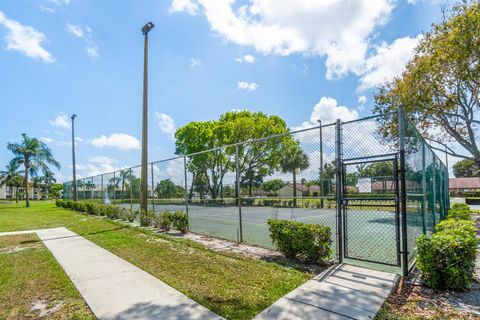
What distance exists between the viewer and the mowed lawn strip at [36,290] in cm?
352

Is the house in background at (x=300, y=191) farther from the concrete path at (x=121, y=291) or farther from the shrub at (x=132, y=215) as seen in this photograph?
the shrub at (x=132, y=215)

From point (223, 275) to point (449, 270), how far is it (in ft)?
10.6

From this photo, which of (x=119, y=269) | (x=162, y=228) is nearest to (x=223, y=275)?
(x=119, y=269)

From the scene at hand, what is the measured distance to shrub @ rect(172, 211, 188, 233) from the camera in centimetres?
910

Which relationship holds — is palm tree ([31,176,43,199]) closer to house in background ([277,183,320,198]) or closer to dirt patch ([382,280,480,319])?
house in background ([277,183,320,198])

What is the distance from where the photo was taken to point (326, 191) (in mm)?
5430

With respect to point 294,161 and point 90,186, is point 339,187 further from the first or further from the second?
point 90,186

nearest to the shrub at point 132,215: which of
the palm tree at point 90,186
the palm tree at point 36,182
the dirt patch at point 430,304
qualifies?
the palm tree at point 90,186

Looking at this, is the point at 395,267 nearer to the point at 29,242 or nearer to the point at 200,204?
the point at 200,204

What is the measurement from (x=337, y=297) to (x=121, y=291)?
2.99 meters

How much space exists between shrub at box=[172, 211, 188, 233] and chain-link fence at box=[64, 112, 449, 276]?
245 mm

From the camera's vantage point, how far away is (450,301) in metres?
3.59

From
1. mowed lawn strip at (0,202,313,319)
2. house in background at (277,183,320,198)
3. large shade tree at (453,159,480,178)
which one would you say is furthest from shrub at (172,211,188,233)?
large shade tree at (453,159,480,178)

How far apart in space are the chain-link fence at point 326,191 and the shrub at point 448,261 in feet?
1.34
